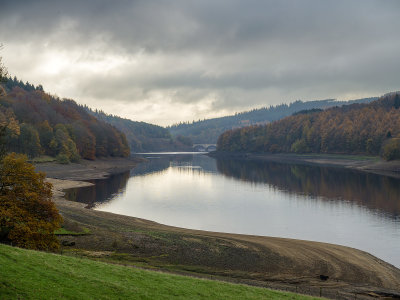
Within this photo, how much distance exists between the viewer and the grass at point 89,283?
61.0ft

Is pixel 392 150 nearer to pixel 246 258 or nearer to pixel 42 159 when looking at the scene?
pixel 42 159

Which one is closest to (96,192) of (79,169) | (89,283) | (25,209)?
(79,169)

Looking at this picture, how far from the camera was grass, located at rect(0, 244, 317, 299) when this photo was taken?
731 inches

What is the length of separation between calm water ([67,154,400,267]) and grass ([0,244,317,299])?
29.6 meters

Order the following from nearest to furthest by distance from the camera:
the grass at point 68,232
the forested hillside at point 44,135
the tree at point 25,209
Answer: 1. the tree at point 25,209
2. the grass at point 68,232
3. the forested hillside at point 44,135

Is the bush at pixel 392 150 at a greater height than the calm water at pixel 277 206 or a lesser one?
greater

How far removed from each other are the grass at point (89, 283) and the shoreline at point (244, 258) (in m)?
7.96

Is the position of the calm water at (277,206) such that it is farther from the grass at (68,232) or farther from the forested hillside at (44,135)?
the forested hillside at (44,135)

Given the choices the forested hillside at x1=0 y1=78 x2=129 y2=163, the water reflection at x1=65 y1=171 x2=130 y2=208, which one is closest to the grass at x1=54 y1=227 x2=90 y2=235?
the water reflection at x1=65 y1=171 x2=130 y2=208

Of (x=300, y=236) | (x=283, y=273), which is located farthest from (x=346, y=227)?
(x=283, y=273)

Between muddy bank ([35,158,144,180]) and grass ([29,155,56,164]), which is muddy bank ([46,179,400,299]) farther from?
grass ([29,155,56,164])

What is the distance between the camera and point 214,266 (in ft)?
127

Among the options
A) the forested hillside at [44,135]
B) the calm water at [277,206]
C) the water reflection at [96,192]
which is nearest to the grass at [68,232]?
the calm water at [277,206]

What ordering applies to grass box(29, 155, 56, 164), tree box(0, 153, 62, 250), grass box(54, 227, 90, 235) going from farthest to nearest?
1. grass box(29, 155, 56, 164)
2. grass box(54, 227, 90, 235)
3. tree box(0, 153, 62, 250)
